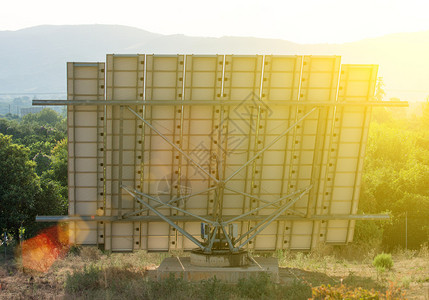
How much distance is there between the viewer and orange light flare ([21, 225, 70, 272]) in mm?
20614

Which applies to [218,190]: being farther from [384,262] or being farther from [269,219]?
[384,262]

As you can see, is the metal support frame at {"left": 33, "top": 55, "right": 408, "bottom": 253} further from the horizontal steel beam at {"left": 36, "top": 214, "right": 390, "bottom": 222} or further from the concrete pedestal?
the concrete pedestal

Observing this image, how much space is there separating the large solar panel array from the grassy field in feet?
5.88

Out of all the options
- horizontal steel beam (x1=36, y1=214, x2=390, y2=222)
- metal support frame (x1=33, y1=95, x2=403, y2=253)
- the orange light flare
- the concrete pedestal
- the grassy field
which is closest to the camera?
the grassy field

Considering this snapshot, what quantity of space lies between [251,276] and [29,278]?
885 cm

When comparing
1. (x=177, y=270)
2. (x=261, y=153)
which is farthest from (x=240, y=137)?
(x=177, y=270)

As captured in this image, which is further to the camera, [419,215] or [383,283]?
[419,215]

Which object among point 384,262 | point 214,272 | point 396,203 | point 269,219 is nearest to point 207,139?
point 269,219

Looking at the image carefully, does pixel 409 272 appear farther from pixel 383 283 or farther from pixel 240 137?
pixel 240 137

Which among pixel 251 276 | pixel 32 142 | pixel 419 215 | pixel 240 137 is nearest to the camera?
pixel 251 276

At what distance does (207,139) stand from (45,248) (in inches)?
596

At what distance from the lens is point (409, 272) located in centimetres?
1931

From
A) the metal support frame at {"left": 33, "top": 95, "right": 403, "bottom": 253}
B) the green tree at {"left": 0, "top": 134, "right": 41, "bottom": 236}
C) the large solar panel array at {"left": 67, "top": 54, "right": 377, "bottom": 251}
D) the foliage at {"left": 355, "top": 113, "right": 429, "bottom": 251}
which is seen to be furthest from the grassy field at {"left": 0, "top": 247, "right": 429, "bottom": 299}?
the foliage at {"left": 355, "top": 113, "right": 429, "bottom": 251}

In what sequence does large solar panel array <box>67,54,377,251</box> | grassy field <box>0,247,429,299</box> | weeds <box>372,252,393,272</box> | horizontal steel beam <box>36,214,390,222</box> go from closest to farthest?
grassy field <box>0,247,429,299</box> → large solar panel array <box>67,54,377,251</box> → horizontal steel beam <box>36,214,390,222</box> → weeds <box>372,252,393,272</box>
